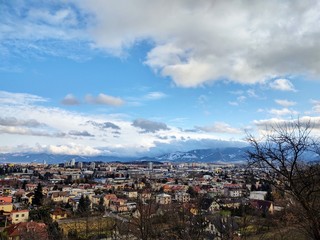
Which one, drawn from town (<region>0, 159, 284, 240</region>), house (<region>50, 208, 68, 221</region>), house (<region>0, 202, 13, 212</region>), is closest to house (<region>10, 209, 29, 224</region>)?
town (<region>0, 159, 284, 240</region>)

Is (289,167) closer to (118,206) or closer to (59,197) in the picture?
(118,206)

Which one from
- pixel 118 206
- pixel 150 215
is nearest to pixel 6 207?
pixel 118 206

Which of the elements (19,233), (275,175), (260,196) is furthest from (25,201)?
(275,175)

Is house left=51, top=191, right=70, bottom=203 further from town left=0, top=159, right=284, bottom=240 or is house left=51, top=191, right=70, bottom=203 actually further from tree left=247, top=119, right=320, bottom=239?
tree left=247, top=119, right=320, bottom=239

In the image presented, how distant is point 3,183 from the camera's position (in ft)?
246

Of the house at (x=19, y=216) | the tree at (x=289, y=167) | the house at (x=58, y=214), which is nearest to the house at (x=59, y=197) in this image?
the house at (x=58, y=214)

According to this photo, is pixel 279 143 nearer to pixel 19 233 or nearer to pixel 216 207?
pixel 19 233

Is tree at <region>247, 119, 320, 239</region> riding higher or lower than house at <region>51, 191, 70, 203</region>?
higher

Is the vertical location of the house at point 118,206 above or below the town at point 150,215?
below

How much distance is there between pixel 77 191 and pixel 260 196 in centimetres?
3150

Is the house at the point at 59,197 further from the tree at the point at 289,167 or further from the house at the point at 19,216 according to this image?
the tree at the point at 289,167

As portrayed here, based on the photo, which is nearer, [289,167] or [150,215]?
[289,167]

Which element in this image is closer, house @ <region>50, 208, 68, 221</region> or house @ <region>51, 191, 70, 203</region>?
house @ <region>50, 208, 68, 221</region>

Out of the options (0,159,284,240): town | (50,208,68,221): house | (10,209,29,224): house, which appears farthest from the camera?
(50,208,68,221): house
